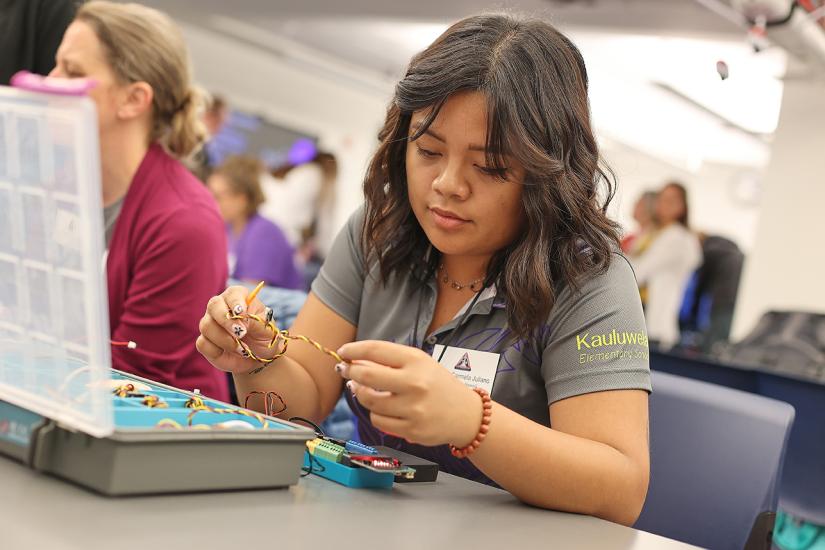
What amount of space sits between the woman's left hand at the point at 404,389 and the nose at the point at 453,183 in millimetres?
326

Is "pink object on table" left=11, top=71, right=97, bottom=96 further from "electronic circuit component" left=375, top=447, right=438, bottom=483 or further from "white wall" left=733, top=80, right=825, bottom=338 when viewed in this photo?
"white wall" left=733, top=80, right=825, bottom=338

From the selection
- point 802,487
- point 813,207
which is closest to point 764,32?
point 813,207

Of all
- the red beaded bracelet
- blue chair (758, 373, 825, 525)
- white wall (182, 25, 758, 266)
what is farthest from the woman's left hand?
white wall (182, 25, 758, 266)

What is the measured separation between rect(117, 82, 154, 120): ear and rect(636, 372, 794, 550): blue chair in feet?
3.85

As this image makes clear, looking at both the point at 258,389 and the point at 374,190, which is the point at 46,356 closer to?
the point at 258,389

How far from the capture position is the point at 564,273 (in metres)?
1.20

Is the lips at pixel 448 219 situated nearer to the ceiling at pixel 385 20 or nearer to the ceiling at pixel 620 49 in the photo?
the ceiling at pixel 620 49

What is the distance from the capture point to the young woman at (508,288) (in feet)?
3.40

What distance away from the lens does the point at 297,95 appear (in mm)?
10531

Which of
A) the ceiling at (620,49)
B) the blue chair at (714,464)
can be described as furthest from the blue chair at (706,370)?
the ceiling at (620,49)

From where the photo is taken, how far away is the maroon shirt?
1689 mm

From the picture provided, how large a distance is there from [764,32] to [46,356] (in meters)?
5.22

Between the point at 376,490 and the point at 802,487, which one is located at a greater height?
the point at 376,490

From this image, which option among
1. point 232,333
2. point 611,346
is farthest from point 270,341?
point 611,346
